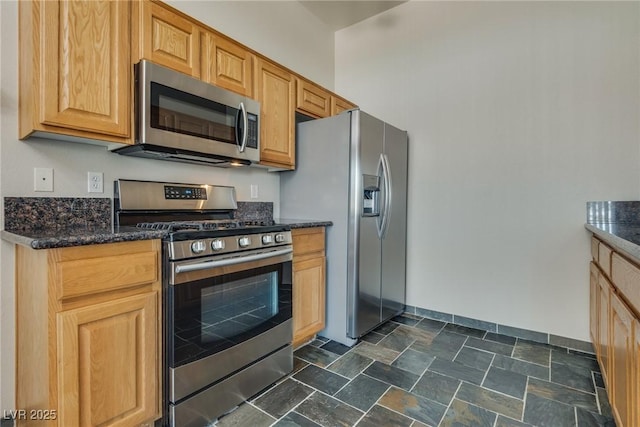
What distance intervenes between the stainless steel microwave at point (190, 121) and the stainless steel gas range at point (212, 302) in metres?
0.33

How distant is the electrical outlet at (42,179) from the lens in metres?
1.54

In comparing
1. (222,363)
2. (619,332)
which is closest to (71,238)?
(222,363)

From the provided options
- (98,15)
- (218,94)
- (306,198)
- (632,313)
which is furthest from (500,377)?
(98,15)

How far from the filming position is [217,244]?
158 centimetres

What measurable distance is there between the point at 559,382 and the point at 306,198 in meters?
2.04

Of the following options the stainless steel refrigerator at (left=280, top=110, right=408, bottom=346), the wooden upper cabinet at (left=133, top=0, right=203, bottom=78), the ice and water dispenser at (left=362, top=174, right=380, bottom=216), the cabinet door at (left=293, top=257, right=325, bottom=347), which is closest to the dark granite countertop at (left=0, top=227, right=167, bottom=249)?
the wooden upper cabinet at (left=133, top=0, right=203, bottom=78)

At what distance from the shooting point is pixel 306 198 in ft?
8.77

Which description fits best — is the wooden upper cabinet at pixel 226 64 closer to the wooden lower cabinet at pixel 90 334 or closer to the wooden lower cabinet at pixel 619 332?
the wooden lower cabinet at pixel 90 334

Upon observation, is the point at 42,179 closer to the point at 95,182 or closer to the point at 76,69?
the point at 95,182

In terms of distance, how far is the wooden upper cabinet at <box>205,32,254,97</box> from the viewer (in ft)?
6.37

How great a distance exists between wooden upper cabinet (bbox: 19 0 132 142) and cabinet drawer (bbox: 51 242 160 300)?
0.60m

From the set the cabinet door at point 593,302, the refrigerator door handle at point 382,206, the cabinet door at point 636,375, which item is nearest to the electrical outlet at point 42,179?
the refrigerator door handle at point 382,206

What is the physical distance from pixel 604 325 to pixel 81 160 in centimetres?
285

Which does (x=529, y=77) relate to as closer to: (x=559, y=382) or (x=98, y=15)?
(x=559, y=382)
